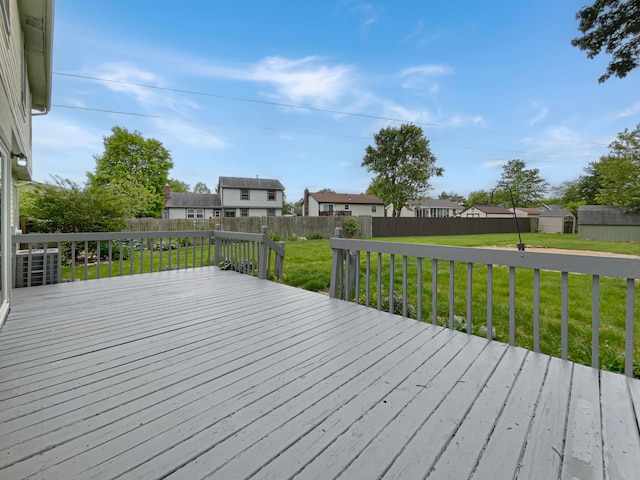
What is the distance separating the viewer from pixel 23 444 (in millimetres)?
1289

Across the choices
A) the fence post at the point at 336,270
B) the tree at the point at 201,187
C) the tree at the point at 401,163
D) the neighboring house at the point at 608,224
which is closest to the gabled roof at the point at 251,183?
the tree at the point at 401,163

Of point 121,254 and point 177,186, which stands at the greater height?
point 177,186

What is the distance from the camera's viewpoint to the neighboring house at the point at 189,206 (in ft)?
84.6

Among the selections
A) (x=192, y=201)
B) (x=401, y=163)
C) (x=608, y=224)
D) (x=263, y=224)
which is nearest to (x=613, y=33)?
(x=263, y=224)

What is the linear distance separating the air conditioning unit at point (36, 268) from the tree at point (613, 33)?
10.0m

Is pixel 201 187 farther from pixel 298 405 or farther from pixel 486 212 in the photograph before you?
pixel 298 405

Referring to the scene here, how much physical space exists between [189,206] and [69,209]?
19021mm

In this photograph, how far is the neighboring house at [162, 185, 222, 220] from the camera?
2580 cm

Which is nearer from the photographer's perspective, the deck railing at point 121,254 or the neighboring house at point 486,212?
the deck railing at point 121,254

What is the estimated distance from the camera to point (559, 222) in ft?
82.4

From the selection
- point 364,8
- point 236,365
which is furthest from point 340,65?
point 236,365

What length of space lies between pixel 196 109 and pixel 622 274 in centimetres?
1516

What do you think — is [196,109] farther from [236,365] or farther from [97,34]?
[236,365]

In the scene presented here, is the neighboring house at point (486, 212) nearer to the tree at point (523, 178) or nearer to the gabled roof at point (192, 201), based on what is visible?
the tree at point (523, 178)
